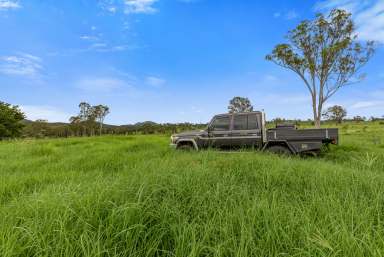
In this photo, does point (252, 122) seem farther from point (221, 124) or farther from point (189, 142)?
point (189, 142)

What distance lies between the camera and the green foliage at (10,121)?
4734 centimetres

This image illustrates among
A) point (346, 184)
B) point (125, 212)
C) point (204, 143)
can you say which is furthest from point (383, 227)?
point (204, 143)

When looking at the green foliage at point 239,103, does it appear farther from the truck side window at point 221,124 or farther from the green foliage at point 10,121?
the green foliage at point 10,121

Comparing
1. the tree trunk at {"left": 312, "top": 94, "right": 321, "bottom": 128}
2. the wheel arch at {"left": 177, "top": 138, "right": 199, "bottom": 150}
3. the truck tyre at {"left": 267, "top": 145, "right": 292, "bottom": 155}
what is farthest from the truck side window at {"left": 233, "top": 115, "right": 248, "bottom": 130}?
the tree trunk at {"left": 312, "top": 94, "right": 321, "bottom": 128}

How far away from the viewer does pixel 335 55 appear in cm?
1762

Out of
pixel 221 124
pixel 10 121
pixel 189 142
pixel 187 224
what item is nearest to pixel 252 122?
pixel 221 124

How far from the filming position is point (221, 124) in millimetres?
8547

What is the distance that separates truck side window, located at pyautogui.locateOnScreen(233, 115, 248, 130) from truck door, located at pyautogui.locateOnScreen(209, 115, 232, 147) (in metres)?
0.24

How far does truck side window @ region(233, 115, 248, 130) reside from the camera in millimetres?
8177

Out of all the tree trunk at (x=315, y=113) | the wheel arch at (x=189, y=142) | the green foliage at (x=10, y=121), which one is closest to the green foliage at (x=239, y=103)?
the tree trunk at (x=315, y=113)

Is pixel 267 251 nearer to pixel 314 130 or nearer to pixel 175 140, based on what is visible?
pixel 314 130

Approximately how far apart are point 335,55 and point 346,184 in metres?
18.5

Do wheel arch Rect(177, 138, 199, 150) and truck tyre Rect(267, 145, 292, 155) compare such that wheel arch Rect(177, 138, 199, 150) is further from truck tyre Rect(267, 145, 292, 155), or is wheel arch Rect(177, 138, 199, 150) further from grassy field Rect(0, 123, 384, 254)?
grassy field Rect(0, 123, 384, 254)

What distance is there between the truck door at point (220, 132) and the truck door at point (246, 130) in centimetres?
22
